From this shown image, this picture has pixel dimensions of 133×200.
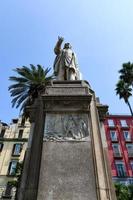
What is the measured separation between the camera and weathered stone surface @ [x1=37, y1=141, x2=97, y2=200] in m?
3.90

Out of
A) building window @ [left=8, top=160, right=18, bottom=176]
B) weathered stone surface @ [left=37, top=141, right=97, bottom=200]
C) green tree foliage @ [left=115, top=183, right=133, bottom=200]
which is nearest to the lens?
weathered stone surface @ [left=37, top=141, right=97, bottom=200]

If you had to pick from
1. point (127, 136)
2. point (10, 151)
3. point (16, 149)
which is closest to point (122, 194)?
point (16, 149)

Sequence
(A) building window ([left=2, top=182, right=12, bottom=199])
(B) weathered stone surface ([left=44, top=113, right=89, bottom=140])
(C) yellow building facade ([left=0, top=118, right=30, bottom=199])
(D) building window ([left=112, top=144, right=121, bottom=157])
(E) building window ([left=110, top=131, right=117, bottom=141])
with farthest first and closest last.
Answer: (E) building window ([left=110, top=131, right=117, bottom=141]), (D) building window ([left=112, top=144, right=121, bottom=157]), (C) yellow building facade ([left=0, top=118, right=30, bottom=199]), (A) building window ([left=2, top=182, right=12, bottom=199]), (B) weathered stone surface ([left=44, top=113, right=89, bottom=140])

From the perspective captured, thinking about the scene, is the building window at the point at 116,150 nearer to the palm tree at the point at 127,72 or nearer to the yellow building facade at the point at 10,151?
the palm tree at the point at 127,72

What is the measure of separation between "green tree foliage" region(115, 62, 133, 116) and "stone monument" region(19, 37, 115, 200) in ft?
101

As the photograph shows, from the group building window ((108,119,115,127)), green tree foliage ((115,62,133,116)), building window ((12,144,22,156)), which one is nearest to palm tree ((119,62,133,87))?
green tree foliage ((115,62,133,116))

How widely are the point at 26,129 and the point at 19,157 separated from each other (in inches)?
267

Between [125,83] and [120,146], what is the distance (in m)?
12.6

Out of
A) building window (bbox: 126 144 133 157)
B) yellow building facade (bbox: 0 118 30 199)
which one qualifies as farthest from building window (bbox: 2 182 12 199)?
building window (bbox: 126 144 133 157)

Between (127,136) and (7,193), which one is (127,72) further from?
(7,193)

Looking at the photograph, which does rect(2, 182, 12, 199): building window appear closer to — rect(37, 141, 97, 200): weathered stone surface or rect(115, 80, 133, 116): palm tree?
rect(115, 80, 133, 116): palm tree

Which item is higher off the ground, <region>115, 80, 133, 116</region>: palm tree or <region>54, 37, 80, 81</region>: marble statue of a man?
<region>115, 80, 133, 116</region>: palm tree

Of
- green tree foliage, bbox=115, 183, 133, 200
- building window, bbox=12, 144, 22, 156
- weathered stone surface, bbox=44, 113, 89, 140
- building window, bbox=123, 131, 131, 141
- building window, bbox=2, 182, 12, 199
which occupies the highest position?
building window, bbox=123, 131, 131, 141

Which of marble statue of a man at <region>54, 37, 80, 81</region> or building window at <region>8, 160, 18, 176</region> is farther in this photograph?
building window at <region>8, 160, 18, 176</region>
